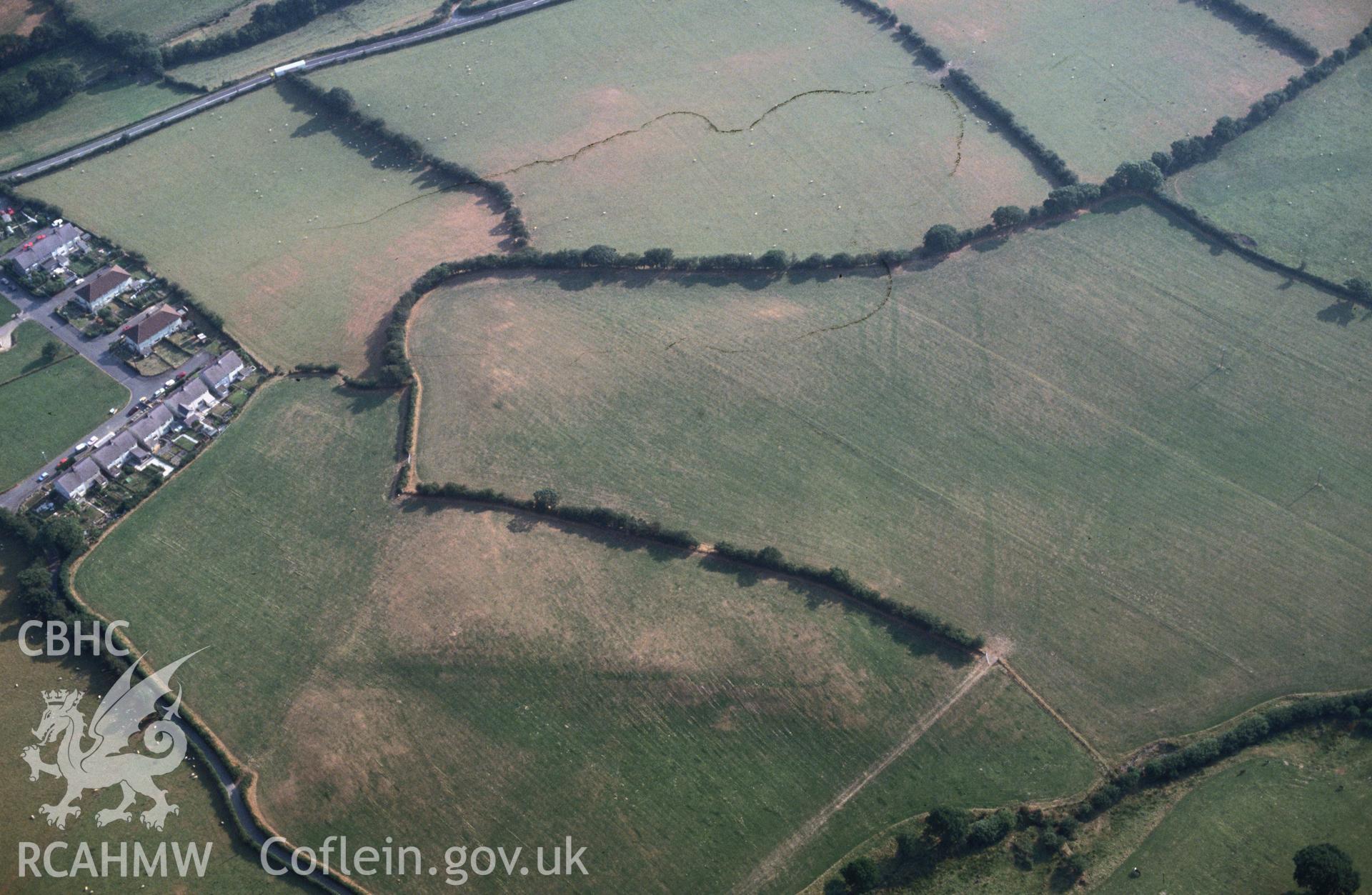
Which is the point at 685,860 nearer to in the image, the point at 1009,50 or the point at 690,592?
the point at 690,592

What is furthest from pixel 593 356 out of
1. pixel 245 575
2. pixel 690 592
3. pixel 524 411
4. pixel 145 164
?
pixel 145 164

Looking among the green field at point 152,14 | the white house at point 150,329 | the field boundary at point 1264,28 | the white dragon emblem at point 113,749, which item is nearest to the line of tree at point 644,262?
the white house at point 150,329

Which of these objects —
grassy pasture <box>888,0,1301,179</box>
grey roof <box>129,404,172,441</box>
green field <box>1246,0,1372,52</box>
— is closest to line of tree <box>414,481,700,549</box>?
grey roof <box>129,404,172,441</box>

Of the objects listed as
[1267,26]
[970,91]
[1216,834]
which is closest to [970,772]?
[1216,834]

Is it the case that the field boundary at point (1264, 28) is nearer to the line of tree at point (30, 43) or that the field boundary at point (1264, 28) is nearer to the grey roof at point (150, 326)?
the grey roof at point (150, 326)

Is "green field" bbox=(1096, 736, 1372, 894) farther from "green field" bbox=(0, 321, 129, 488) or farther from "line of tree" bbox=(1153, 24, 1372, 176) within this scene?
"green field" bbox=(0, 321, 129, 488)
